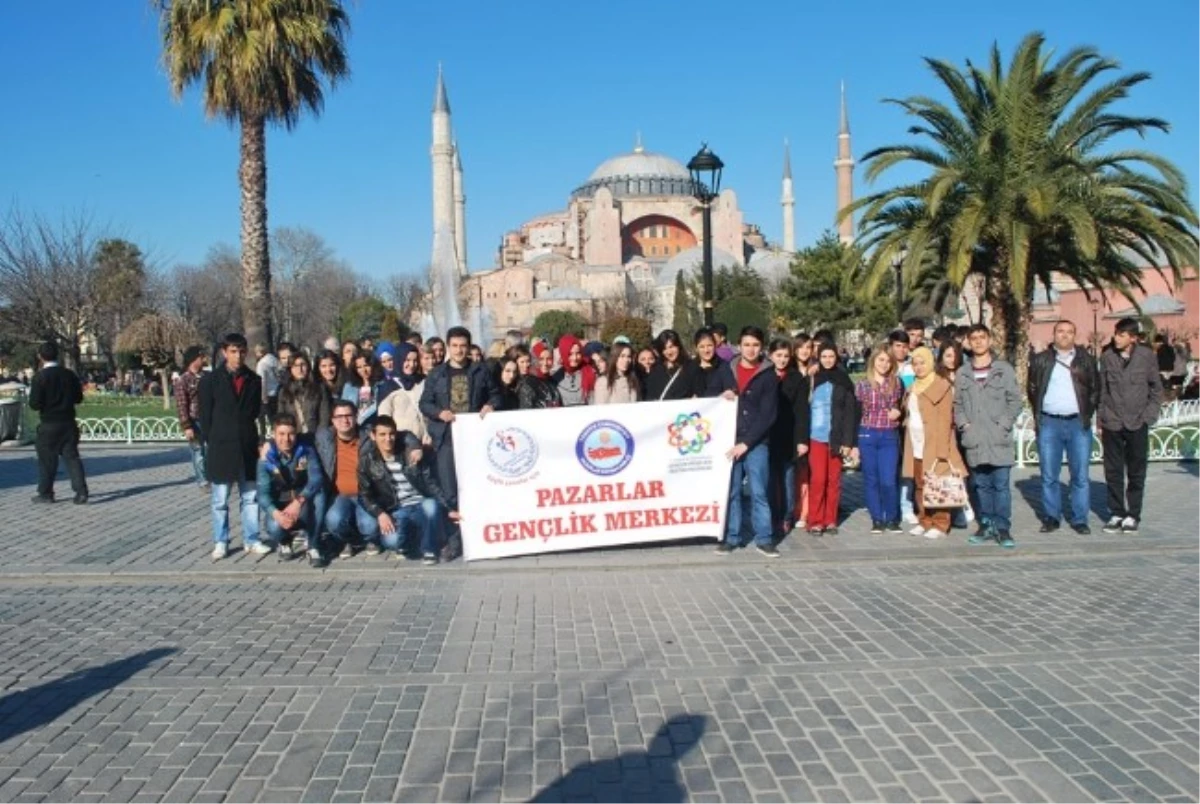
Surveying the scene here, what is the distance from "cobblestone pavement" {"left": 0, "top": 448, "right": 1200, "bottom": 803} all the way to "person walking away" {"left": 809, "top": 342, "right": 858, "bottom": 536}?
536 millimetres

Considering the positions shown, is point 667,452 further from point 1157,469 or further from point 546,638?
point 1157,469

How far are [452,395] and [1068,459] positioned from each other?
218 inches

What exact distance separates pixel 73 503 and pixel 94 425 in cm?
1004

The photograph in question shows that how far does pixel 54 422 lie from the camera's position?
10.8m

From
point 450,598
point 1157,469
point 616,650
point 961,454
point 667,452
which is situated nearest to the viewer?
point 616,650

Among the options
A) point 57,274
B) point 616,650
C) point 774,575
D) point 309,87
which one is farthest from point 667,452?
point 57,274

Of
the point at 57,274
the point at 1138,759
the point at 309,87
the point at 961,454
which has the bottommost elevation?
the point at 1138,759

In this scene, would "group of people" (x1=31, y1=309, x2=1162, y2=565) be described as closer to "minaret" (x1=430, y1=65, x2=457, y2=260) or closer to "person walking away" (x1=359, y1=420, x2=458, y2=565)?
"person walking away" (x1=359, y1=420, x2=458, y2=565)

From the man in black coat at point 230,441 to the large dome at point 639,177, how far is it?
105762mm

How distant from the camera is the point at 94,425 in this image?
19.8 meters

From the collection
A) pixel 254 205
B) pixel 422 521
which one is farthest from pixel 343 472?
pixel 254 205

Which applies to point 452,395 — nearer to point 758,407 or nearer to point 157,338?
point 758,407

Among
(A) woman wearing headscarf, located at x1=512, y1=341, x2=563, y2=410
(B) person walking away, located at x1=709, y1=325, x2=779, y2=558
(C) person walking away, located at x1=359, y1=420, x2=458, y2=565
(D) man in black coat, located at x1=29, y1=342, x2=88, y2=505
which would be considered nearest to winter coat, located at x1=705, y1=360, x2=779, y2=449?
(B) person walking away, located at x1=709, y1=325, x2=779, y2=558

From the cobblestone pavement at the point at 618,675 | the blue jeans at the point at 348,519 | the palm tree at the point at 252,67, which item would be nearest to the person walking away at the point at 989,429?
the cobblestone pavement at the point at 618,675
